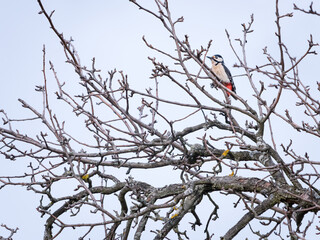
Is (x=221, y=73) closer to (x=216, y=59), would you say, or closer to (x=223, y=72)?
(x=223, y=72)

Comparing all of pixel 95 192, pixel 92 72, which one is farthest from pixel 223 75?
pixel 92 72

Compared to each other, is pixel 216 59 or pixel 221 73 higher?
pixel 216 59

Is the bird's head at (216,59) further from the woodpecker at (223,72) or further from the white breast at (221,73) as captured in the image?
the white breast at (221,73)

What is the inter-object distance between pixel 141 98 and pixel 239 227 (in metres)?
1.80

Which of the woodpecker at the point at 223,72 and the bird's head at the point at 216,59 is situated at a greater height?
the bird's head at the point at 216,59

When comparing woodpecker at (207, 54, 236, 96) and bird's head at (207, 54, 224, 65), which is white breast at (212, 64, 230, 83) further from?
bird's head at (207, 54, 224, 65)

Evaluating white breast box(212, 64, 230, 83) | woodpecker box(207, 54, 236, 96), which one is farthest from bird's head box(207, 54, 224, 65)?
white breast box(212, 64, 230, 83)

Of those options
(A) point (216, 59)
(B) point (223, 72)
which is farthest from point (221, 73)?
(A) point (216, 59)

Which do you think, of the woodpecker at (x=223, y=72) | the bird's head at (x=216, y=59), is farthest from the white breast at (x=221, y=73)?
the bird's head at (x=216, y=59)

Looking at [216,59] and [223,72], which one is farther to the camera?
[216,59]

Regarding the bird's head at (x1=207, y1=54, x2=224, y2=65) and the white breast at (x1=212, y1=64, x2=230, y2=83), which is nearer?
the white breast at (x1=212, y1=64, x2=230, y2=83)

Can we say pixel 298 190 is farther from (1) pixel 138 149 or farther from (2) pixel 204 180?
(1) pixel 138 149

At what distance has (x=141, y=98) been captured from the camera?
4719 millimetres

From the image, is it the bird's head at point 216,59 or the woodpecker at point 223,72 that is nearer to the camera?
the woodpecker at point 223,72
